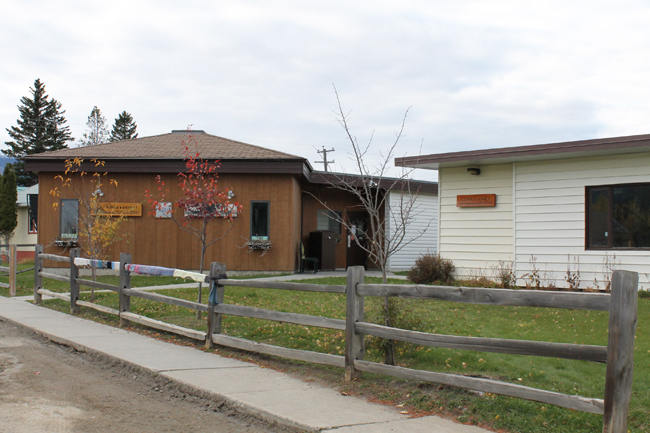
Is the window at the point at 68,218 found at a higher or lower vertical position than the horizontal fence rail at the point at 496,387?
higher

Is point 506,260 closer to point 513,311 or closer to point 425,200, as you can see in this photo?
point 513,311

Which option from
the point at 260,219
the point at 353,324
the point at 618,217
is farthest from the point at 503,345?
the point at 260,219

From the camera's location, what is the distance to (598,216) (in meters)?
13.5

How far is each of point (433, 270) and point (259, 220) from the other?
638 cm

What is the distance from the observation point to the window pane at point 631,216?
12789mm

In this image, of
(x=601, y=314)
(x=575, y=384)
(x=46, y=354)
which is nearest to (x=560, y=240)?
(x=601, y=314)

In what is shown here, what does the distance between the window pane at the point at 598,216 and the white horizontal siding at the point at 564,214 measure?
0.20 m

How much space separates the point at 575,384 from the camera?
5.69 meters

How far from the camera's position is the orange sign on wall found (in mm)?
15031

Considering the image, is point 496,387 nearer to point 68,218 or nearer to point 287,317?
point 287,317

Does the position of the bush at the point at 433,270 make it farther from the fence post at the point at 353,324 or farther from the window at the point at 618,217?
the fence post at the point at 353,324

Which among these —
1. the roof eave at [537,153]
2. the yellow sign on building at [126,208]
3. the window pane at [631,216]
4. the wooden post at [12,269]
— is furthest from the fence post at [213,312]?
the yellow sign on building at [126,208]

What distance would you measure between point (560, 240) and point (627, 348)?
10.5 meters

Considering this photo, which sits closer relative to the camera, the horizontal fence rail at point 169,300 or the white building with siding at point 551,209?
the horizontal fence rail at point 169,300
